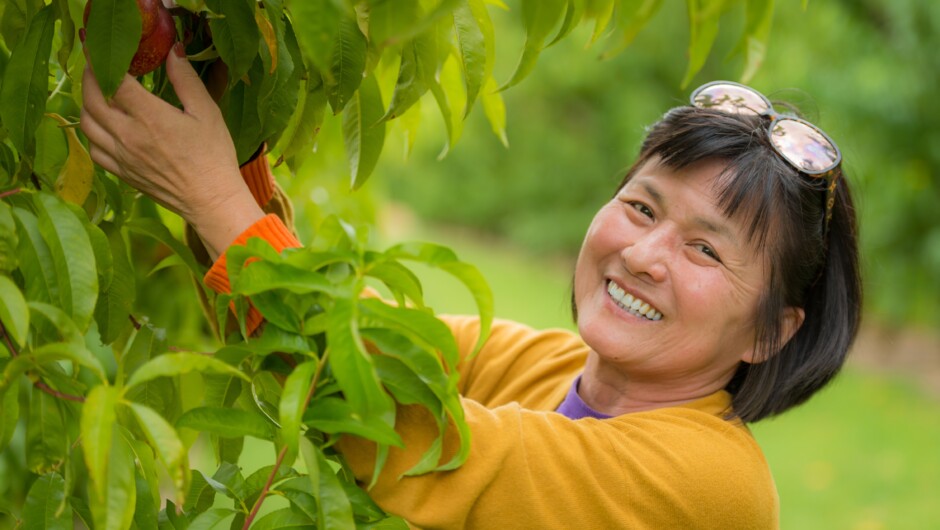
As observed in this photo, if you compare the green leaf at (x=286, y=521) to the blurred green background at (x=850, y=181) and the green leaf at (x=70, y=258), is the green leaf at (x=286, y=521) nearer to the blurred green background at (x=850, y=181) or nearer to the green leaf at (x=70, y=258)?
the green leaf at (x=70, y=258)

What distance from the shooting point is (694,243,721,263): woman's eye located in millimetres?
1521

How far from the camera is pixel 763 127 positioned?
1.62 m

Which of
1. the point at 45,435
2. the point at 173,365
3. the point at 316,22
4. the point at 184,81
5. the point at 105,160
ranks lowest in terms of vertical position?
the point at 45,435

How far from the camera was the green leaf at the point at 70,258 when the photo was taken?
0.97 m

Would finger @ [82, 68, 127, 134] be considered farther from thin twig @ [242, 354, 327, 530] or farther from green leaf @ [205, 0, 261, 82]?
thin twig @ [242, 354, 327, 530]

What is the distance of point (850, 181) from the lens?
1.87m

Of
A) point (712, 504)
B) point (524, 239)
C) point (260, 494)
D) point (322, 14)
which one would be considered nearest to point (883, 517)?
point (712, 504)

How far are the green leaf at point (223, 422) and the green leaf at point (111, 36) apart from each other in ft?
1.08

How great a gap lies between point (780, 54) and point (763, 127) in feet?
22.6

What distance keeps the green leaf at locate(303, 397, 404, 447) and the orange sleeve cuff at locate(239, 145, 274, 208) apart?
1.34 feet

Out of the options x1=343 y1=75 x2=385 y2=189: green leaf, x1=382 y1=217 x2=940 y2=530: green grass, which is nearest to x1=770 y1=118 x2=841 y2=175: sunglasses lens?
x1=343 y1=75 x2=385 y2=189: green leaf

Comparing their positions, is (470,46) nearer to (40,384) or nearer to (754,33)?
(754,33)

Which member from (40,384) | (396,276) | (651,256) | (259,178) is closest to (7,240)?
(40,384)

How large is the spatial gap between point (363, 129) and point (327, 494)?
44 cm
